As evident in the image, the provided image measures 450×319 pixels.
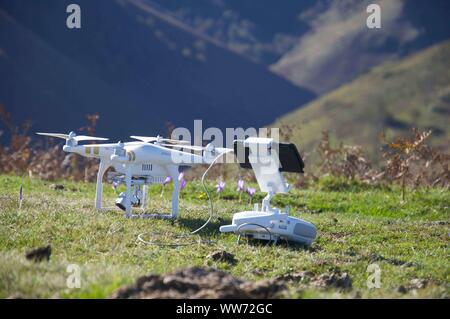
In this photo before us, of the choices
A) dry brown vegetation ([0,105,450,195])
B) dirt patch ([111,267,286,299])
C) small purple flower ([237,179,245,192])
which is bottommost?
dirt patch ([111,267,286,299])

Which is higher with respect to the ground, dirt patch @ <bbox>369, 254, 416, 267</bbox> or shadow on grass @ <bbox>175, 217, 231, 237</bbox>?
shadow on grass @ <bbox>175, 217, 231, 237</bbox>

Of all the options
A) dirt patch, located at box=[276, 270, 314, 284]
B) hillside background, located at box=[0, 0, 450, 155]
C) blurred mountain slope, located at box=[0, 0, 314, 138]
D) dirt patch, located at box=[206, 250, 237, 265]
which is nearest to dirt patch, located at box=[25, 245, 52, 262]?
dirt patch, located at box=[206, 250, 237, 265]

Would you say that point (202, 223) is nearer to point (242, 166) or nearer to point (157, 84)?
point (242, 166)

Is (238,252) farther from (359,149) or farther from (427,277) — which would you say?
(359,149)

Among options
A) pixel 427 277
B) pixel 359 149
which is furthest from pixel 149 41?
pixel 427 277

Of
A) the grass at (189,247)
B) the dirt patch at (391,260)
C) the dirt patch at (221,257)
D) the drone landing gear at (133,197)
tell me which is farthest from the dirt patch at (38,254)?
the dirt patch at (391,260)

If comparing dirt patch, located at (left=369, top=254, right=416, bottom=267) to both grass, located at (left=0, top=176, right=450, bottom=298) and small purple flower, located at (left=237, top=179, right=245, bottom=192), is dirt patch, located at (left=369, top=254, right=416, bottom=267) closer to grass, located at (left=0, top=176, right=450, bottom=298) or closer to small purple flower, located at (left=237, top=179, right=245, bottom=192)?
grass, located at (left=0, top=176, right=450, bottom=298)
